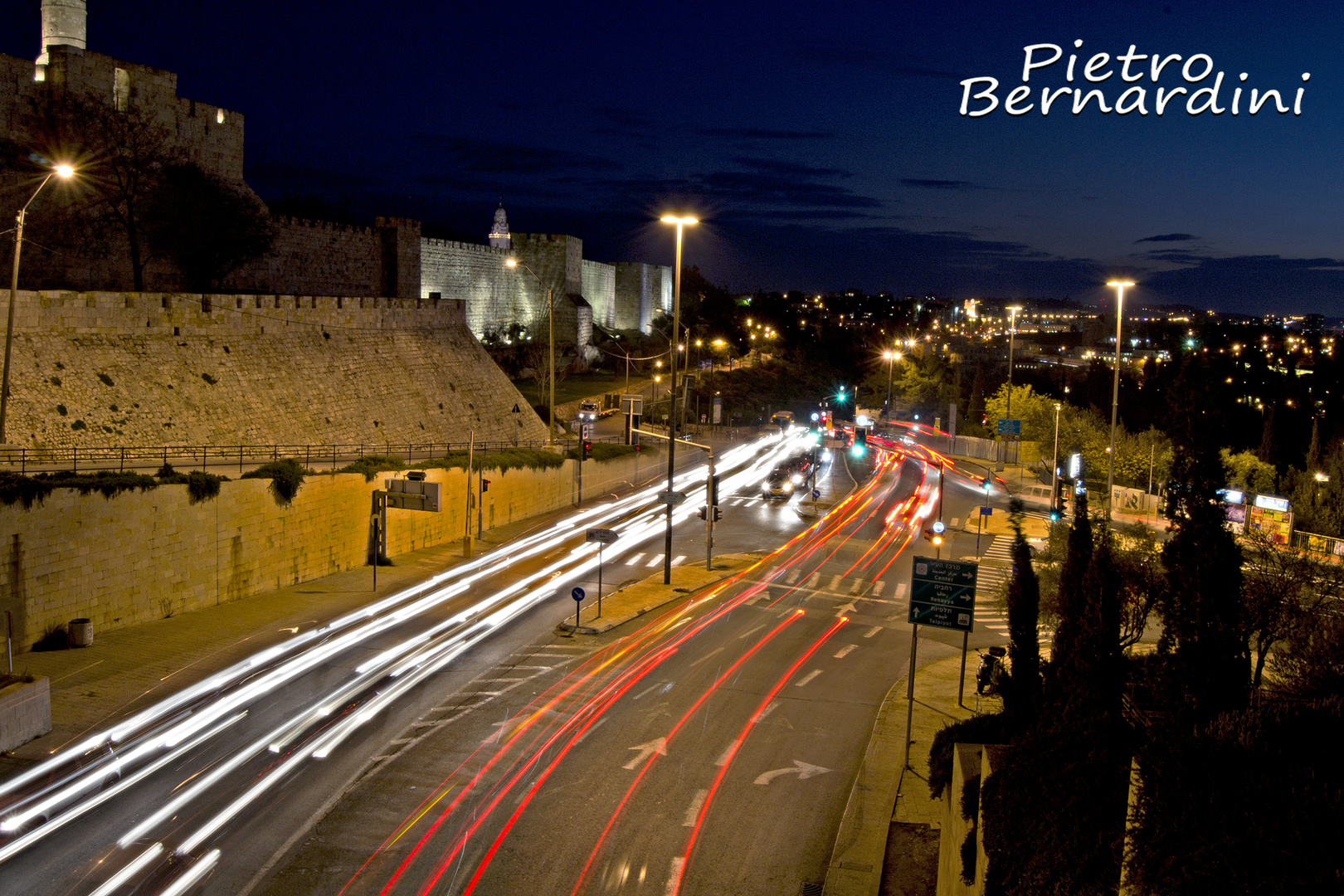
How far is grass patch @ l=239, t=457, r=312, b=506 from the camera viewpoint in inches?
837

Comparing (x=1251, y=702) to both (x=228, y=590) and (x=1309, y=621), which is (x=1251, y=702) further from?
(x=228, y=590)

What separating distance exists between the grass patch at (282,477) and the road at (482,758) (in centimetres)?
336

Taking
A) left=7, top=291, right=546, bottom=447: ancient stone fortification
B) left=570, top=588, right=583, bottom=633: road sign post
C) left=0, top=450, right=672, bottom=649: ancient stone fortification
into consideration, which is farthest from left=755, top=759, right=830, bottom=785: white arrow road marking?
left=7, top=291, right=546, bottom=447: ancient stone fortification

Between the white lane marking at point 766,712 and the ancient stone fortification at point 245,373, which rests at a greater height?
the ancient stone fortification at point 245,373

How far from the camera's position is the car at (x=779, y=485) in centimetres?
4009

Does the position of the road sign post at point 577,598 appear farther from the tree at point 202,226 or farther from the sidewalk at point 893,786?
the tree at point 202,226

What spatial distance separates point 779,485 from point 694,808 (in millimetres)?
29595

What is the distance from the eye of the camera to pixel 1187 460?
965 cm

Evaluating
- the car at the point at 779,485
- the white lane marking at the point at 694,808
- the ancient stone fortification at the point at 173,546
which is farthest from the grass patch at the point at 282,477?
the car at the point at 779,485

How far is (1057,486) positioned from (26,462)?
30.3 m

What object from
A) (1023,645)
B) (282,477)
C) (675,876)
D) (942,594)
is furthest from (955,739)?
(282,477)

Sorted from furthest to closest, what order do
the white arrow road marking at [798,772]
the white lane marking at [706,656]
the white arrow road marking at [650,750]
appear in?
the white lane marking at [706,656] → the white arrow road marking at [650,750] → the white arrow road marking at [798,772]

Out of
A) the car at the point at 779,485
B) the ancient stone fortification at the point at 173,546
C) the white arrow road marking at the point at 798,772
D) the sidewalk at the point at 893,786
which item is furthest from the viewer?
the car at the point at 779,485

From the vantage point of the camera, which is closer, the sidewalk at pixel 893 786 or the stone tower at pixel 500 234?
the sidewalk at pixel 893 786
